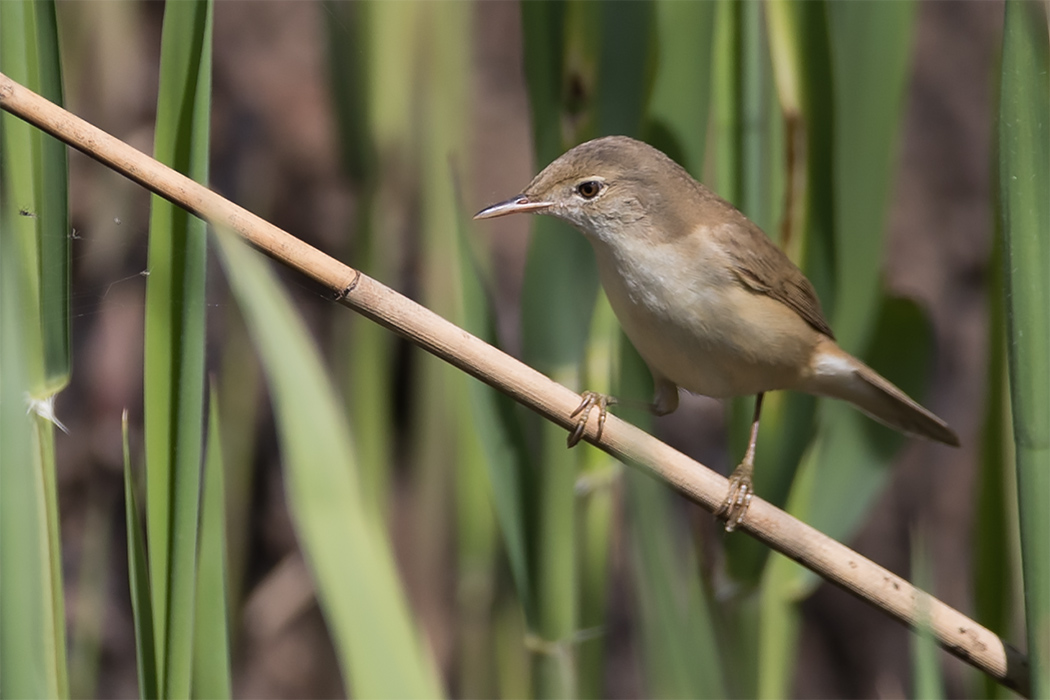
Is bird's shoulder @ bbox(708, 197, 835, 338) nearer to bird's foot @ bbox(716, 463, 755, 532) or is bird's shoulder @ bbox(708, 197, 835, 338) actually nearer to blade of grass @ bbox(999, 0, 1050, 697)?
bird's foot @ bbox(716, 463, 755, 532)

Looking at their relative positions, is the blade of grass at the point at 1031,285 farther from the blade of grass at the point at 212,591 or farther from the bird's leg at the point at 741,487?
the blade of grass at the point at 212,591

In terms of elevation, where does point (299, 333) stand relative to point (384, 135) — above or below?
below

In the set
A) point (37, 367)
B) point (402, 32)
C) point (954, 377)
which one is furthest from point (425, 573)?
point (954, 377)

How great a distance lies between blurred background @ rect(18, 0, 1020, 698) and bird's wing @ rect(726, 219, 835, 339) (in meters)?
0.10

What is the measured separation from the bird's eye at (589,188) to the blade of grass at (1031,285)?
558mm

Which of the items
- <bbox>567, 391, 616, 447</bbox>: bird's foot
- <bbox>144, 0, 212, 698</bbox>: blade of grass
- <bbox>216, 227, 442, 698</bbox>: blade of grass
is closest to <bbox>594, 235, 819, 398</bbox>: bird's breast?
<bbox>567, 391, 616, 447</bbox>: bird's foot

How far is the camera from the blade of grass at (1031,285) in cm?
93

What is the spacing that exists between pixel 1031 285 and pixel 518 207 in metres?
0.65

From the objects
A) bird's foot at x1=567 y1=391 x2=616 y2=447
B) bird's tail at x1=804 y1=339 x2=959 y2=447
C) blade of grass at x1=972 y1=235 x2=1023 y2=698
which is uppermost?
bird's foot at x1=567 y1=391 x2=616 y2=447

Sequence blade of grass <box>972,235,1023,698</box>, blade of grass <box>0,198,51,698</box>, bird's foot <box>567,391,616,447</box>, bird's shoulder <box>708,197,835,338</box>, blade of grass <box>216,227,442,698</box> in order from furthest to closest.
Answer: bird's shoulder <box>708,197,835,338</box> → blade of grass <box>972,235,1023,698</box> → bird's foot <box>567,391,616,447</box> → blade of grass <box>0,198,51,698</box> → blade of grass <box>216,227,442,698</box>

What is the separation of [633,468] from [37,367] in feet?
2.15

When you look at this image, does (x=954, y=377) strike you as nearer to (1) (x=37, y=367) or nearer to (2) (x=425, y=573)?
(2) (x=425, y=573)

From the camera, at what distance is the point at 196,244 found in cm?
101

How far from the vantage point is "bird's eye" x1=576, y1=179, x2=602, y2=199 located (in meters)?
1.36
